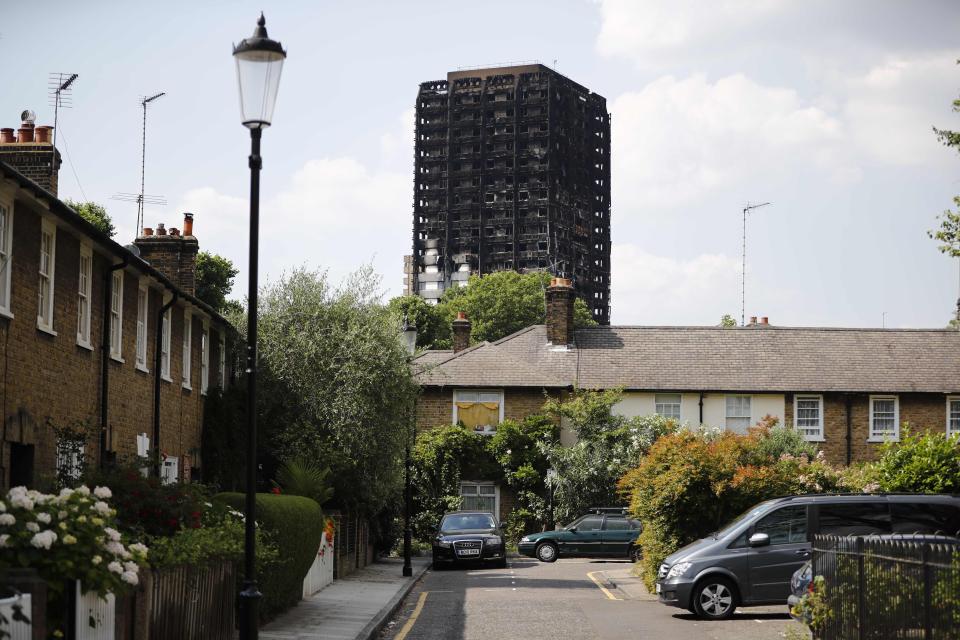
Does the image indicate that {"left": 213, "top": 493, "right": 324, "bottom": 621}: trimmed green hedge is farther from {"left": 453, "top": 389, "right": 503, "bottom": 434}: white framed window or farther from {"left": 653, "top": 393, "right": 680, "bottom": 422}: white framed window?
{"left": 653, "top": 393, "right": 680, "bottom": 422}: white framed window

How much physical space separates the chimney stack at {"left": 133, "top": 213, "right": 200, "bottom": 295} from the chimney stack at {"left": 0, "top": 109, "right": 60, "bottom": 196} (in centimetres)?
711

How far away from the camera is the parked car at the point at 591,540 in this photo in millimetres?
38625

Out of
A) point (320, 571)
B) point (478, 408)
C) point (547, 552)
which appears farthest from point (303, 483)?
point (478, 408)

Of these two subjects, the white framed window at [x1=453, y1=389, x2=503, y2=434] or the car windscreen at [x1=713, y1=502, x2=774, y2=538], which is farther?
the white framed window at [x1=453, y1=389, x2=503, y2=434]

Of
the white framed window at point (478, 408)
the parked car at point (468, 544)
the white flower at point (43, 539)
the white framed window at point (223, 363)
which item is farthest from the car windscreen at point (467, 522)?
the white flower at point (43, 539)

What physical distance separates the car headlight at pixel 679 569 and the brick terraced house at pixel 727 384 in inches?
1016

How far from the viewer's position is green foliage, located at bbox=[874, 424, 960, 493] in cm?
2127

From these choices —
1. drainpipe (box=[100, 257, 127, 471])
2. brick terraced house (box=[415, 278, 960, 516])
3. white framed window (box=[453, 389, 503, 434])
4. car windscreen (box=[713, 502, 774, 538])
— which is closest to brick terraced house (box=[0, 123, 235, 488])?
drainpipe (box=[100, 257, 127, 471])

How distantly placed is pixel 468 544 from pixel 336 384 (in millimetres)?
6732

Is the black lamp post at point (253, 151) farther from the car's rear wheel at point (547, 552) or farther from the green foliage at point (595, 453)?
the green foliage at point (595, 453)

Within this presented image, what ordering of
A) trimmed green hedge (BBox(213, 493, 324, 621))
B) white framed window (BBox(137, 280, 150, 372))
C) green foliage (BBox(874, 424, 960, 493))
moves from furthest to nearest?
white framed window (BBox(137, 280, 150, 372)) → green foliage (BBox(874, 424, 960, 493)) → trimmed green hedge (BBox(213, 493, 324, 621))

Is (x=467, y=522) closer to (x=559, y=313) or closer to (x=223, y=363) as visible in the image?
(x=223, y=363)

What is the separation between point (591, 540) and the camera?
3875 centimetres

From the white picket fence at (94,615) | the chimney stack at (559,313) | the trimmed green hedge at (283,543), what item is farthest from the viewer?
the chimney stack at (559,313)
